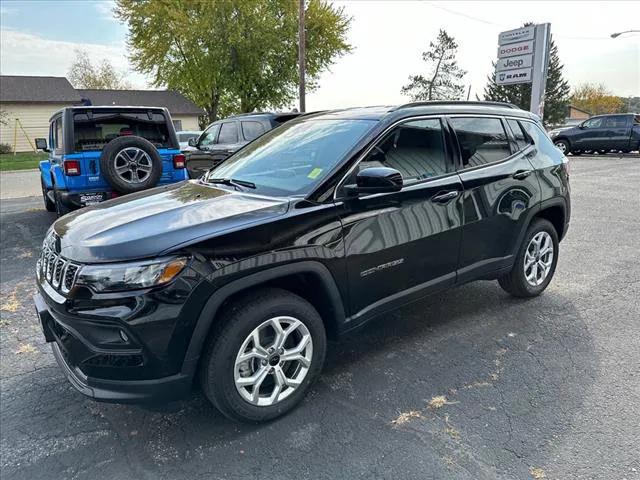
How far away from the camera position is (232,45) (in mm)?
30016

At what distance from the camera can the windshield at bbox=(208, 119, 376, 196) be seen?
2953 millimetres

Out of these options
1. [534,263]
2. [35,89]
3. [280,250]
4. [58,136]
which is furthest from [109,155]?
[35,89]

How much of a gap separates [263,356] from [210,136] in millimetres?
9009

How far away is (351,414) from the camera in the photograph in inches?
106

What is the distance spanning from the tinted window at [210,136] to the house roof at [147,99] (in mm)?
31752

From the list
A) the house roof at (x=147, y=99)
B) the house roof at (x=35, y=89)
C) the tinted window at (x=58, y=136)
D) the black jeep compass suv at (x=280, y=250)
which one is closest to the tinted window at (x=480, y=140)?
the black jeep compass suv at (x=280, y=250)

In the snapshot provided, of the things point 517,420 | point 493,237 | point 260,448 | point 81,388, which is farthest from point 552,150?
point 81,388

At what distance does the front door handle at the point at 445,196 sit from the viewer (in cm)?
324

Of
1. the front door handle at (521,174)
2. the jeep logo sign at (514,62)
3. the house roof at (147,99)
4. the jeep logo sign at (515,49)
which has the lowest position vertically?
the front door handle at (521,174)

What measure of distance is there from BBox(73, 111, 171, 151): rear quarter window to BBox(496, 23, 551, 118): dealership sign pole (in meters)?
11.4

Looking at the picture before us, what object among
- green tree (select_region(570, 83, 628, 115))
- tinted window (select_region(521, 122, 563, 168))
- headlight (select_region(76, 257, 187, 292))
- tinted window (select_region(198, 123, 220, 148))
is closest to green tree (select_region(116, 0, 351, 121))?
tinted window (select_region(198, 123, 220, 148))

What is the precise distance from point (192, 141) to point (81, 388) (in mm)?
9583

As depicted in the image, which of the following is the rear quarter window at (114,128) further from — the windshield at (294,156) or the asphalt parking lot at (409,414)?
the windshield at (294,156)

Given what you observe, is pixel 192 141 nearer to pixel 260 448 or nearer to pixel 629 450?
pixel 260 448
